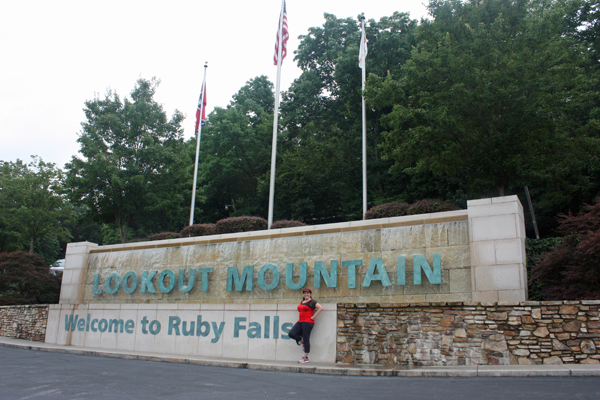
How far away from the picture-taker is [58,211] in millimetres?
36344

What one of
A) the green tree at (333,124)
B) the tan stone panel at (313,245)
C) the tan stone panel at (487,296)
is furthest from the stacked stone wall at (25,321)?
the green tree at (333,124)

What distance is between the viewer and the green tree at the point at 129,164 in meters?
30.6

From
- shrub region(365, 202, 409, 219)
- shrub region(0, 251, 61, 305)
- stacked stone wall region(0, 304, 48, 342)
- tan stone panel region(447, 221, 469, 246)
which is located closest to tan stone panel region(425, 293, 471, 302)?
tan stone panel region(447, 221, 469, 246)

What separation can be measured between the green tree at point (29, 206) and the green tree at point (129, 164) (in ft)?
11.9

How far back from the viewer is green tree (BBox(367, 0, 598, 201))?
18.3 m

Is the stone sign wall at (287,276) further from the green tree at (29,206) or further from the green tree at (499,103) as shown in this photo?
the green tree at (29,206)

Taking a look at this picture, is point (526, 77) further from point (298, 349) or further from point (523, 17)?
point (298, 349)

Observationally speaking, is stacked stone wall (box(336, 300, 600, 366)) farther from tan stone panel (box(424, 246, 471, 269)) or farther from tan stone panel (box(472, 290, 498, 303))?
tan stone panel (box(424, 246, 471, 269))

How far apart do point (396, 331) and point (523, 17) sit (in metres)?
17.0

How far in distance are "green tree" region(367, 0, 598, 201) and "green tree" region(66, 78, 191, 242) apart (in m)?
17.5

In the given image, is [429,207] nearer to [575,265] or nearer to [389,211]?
[389,211]

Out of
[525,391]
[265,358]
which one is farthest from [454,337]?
[265,358]

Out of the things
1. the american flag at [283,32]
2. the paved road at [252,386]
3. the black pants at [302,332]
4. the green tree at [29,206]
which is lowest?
the paved road at [252,386]

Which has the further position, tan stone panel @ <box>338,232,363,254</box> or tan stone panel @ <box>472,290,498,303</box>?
tan stone panel @ <box>338,232,363,254</box>
